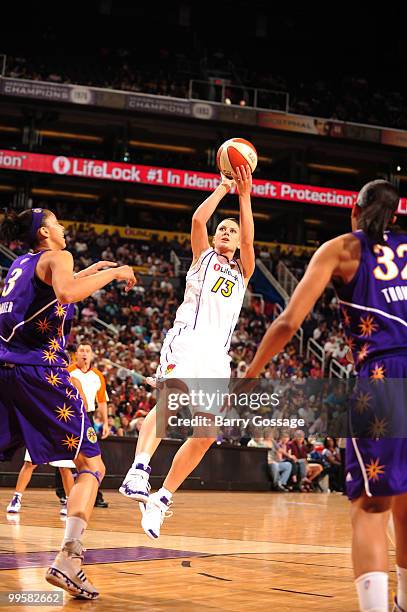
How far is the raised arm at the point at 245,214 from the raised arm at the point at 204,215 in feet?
0.80

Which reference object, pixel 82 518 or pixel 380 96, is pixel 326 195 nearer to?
pixel 380 96

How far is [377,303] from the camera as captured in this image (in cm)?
327

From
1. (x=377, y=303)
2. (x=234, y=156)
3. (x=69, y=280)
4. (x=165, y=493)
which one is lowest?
(x=165, y=493)

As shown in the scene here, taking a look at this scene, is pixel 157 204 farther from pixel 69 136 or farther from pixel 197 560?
pixel 197 560

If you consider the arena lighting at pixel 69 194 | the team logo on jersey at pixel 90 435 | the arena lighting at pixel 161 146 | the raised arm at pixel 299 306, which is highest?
the arena lighting at pixel 161 146

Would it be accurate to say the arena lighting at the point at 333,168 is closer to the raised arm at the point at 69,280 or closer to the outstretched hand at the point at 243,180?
the outstretched hand at the point at 243,180

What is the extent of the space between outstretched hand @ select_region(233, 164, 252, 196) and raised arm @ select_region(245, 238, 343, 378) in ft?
8.54

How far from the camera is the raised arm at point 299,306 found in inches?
124

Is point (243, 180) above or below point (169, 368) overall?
above

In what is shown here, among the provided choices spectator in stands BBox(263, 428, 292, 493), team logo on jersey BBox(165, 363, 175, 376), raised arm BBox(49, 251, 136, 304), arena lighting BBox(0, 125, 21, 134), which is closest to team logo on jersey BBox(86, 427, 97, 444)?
raised arm BBox(49, 251, 136, 304)

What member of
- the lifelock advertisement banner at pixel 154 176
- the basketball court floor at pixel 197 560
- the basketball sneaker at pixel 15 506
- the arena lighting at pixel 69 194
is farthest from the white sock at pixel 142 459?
the arena lighting at pixel 69 194

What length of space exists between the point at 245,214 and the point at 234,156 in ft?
1.86

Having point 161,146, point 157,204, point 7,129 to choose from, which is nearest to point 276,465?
point 157,204

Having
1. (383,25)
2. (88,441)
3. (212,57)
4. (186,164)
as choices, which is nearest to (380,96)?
(383,25)
